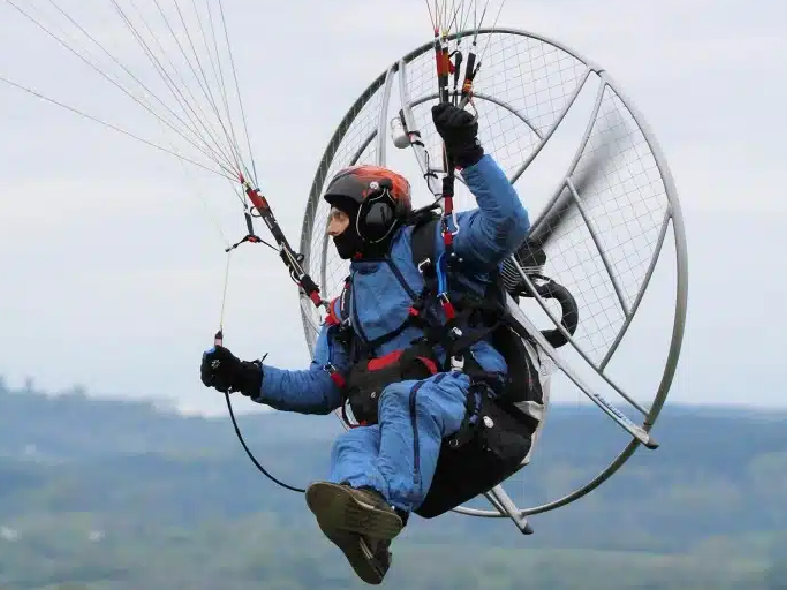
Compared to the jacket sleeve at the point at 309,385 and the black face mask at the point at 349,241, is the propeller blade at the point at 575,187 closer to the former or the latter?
the black face mask at the point at 349,241

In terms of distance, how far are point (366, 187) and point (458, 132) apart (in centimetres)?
71

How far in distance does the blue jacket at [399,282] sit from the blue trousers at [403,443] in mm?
411

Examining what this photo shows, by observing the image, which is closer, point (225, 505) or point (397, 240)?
point (397, 240)

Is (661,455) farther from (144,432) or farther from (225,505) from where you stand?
(144,432)

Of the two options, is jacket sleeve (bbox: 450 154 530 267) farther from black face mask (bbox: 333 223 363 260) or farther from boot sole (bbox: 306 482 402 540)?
boot sole (bbox: 306 482 402 540)

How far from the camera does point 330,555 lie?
98688mm

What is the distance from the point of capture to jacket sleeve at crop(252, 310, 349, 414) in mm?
7234

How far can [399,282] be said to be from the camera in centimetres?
670

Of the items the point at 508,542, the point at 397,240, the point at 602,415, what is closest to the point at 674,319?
the point at 602,415

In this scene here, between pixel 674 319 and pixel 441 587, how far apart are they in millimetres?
83423

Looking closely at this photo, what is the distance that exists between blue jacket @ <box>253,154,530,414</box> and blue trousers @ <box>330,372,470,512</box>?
41 centimetres

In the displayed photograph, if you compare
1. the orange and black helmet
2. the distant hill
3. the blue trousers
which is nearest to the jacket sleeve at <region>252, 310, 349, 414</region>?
the orange and black helmet

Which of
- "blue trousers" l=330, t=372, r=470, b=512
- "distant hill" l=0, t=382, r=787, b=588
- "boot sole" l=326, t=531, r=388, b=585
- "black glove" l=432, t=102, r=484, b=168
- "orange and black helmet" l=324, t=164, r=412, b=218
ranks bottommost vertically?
"distant hill" l=0, t=382, r=787, b=588

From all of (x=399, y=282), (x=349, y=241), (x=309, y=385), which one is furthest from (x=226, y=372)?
(x=399, y=282)
